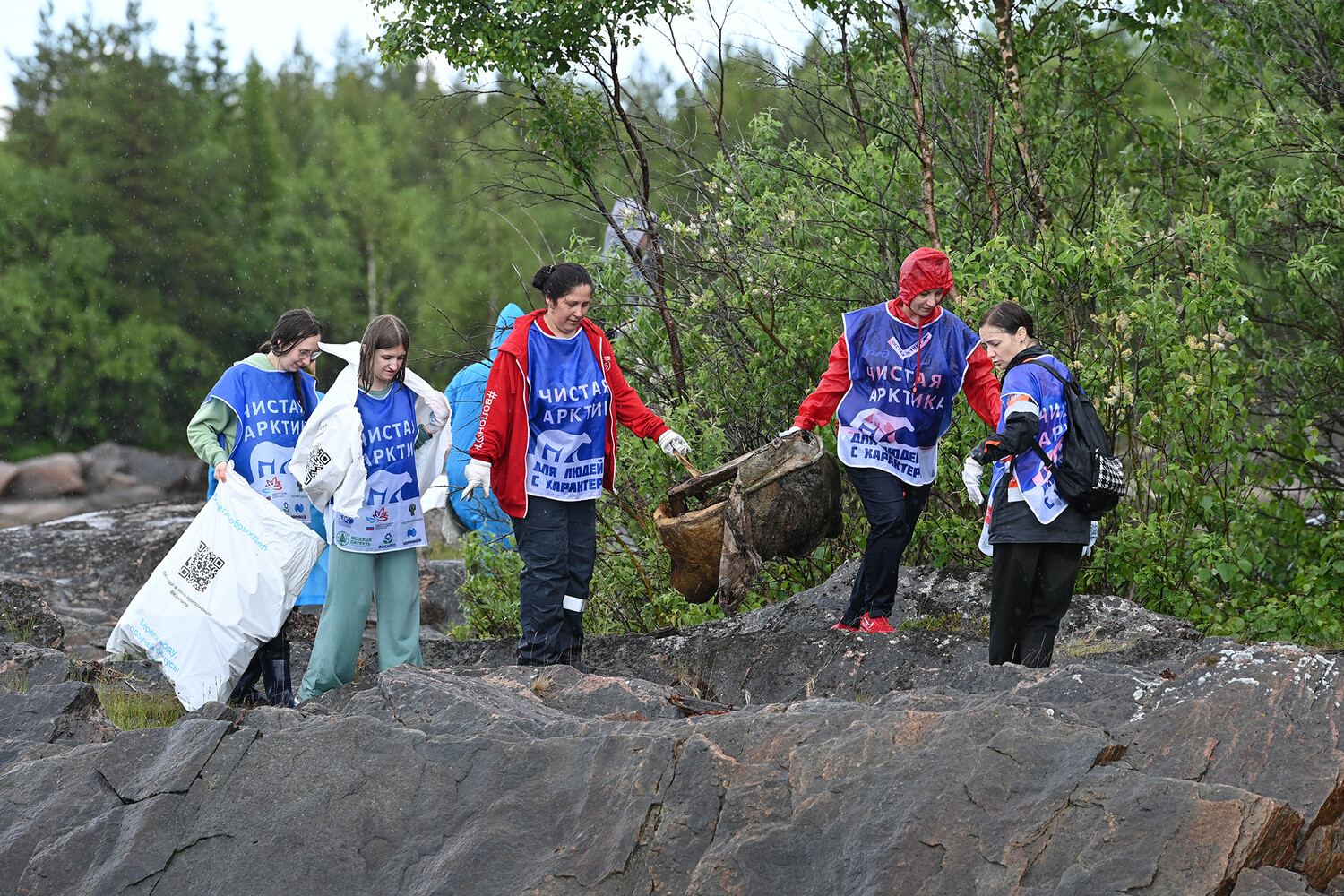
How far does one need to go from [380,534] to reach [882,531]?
1.97 metres

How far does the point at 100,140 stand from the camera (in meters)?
30.2

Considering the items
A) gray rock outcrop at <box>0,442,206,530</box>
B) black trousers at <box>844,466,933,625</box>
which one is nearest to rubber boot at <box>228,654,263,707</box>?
black trousers at <box>844,466,933,625</box>

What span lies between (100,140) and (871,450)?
30072mm

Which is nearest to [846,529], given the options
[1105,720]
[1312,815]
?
[1105,720]

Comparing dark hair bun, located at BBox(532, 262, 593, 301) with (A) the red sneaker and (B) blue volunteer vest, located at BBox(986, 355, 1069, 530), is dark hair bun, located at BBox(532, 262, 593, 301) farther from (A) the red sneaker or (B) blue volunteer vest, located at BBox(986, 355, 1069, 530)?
(A) the red sneaker

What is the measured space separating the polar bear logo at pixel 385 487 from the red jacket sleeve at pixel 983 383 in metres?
2.26

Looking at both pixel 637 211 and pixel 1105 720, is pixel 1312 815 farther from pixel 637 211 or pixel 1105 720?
pixel 637 211

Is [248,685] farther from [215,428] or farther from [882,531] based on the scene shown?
[882,531]

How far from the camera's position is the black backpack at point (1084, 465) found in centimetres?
412

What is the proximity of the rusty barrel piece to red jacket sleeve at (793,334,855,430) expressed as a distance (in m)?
0.10

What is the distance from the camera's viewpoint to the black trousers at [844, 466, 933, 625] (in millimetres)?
4938

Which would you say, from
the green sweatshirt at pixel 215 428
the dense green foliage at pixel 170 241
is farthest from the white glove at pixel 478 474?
the dense green foliage at pixel 170 241

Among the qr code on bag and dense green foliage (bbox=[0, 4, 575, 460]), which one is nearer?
the qr code on bag

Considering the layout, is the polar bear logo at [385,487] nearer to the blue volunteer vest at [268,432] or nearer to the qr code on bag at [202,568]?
the blue volunteer vest at [268,432]
